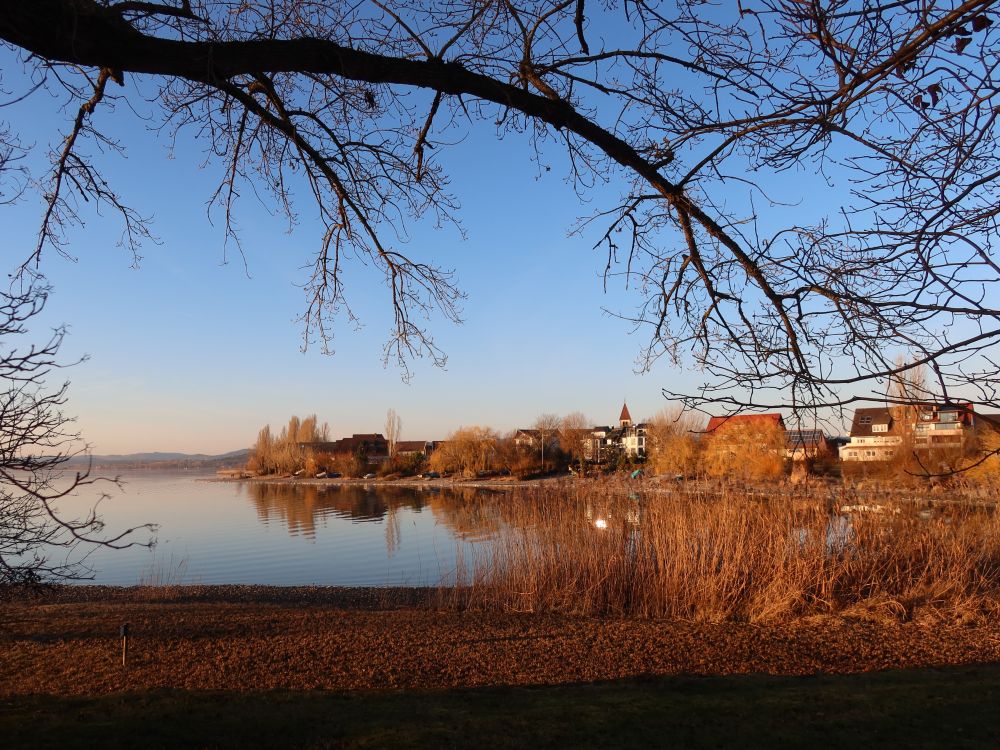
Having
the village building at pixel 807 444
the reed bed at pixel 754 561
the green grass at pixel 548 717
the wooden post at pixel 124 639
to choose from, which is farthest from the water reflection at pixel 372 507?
the village building at pixel 807 444

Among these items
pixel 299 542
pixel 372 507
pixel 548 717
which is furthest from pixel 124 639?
pixel 372 507

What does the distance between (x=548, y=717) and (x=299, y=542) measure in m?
20.0

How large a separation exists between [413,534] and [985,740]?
63.8 feet

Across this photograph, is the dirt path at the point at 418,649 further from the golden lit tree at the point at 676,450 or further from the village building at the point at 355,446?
the village building at the point at 355,446

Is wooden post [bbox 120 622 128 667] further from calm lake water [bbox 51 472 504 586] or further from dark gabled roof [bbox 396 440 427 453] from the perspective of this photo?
dark gabled roof [bbox 396 440 427 453]

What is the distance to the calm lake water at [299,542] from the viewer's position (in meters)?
15.7

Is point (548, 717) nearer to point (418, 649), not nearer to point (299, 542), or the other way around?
point (418, 649)

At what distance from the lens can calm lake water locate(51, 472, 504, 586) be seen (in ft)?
51.6

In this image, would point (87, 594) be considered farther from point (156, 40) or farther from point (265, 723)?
point (156, 40)

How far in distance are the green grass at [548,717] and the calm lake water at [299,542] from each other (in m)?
2.04

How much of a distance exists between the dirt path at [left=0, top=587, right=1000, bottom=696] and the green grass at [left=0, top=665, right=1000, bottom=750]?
0.65m

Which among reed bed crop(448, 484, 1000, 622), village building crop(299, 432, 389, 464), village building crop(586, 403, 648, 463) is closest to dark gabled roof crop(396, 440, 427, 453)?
village building crop(299, 432, 389, 464)

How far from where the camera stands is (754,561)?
852cm

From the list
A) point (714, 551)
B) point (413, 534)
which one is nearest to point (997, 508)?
point (714, 551)
